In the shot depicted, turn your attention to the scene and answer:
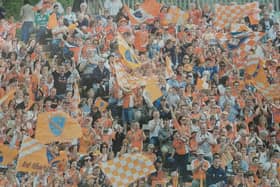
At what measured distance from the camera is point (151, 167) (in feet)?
44.6

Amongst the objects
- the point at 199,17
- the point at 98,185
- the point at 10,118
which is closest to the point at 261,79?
the point at 199,17

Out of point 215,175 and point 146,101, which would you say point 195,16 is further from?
point 215,175

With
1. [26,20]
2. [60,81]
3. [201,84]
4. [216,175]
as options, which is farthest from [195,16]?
[216,175]

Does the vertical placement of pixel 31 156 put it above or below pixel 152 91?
below

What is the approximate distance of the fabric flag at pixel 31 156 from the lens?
45.5 feet

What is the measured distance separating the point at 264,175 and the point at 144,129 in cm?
242

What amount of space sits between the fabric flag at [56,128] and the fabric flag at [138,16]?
2947mm

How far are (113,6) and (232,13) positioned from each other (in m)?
2.66

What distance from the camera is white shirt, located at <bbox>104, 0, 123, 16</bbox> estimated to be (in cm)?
1638

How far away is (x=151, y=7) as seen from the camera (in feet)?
53.9

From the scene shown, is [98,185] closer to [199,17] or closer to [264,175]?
[264,175]

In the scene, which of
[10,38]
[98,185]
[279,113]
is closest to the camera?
[98,185]

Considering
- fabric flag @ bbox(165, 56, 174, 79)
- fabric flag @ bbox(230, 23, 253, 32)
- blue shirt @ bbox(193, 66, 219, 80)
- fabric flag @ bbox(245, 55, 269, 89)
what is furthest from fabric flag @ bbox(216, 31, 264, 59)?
fabric flag @ bbox(165, 56, 174, 79)

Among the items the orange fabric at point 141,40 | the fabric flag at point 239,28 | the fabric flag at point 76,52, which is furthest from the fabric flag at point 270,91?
the fabric flag at point 76,52
